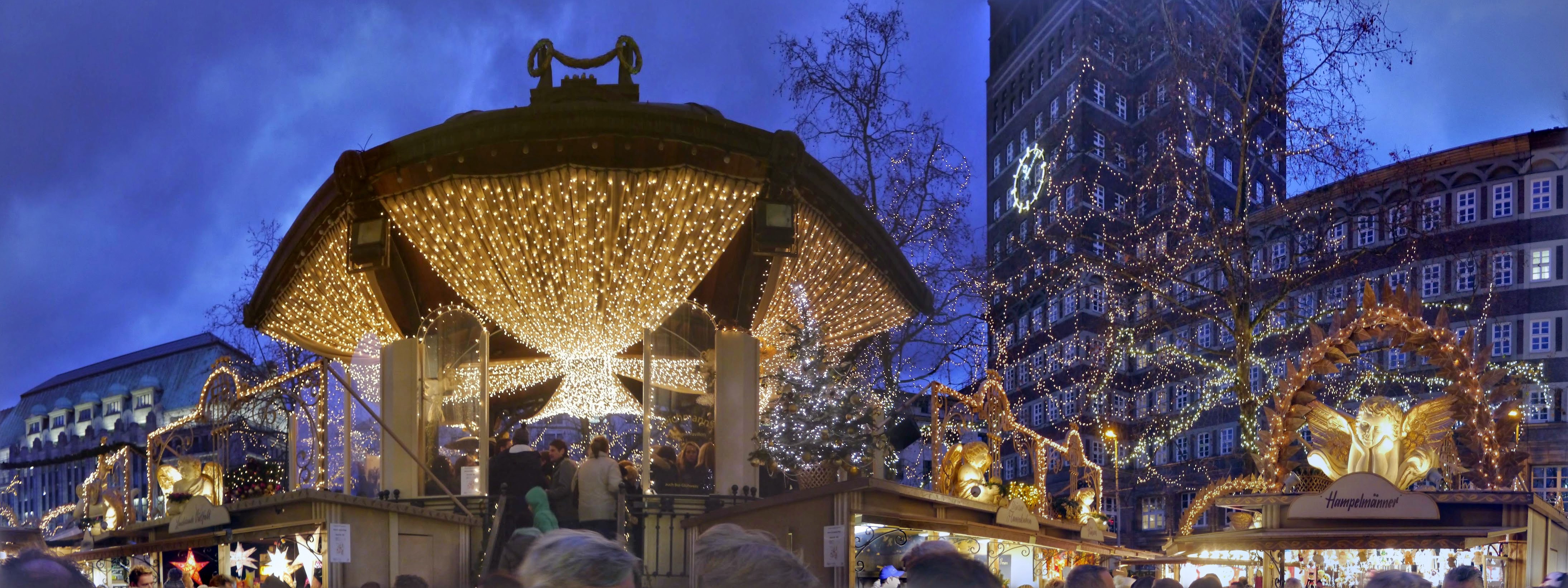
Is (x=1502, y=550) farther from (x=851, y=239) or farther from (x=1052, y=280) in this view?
(x=1052, y=280)

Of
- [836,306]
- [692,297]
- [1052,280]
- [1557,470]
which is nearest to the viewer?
[692,297]

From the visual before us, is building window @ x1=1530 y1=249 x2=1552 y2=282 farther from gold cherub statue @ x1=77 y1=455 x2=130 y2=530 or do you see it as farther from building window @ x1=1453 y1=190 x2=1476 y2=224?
gold cherub statue @ x1=77 y1=455 x2=130 y2=530

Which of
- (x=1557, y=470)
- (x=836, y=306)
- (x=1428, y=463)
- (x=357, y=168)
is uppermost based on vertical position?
(x=357, y=168)

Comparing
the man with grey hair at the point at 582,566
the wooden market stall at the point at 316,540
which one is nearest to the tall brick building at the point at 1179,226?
the wooden market stall at the point at 316,540

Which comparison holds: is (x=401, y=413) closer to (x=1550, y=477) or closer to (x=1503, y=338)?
(x=1550, y=477)

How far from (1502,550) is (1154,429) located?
30.8 meters

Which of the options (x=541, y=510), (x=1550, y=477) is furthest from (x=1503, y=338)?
(x=541, y=510)

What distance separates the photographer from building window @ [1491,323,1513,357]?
4038 centimetres

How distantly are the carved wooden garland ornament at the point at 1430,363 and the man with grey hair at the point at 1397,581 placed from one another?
1027 centimetres

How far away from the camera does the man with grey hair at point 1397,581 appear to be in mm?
6039

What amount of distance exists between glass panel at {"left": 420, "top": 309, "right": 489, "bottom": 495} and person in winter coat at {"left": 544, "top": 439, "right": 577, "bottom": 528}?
90 centimetres

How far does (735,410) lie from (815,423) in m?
1.07

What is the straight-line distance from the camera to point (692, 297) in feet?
60.9

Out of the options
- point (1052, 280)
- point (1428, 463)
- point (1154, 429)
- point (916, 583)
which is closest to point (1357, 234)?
point (1154, 429)
